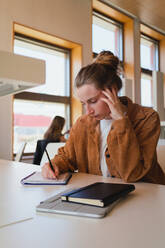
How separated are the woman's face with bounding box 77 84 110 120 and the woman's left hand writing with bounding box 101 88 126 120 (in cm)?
3

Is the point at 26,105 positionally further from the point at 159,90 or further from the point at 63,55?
the point at 159,90

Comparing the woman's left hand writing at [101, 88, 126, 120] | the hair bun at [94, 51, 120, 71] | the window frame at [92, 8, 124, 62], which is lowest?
the woman's left hand writing at [101, 88, 126, 120]

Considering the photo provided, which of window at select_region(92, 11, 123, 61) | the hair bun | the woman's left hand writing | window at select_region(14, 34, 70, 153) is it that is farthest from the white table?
window at select_region(92, 11, 123, 61)

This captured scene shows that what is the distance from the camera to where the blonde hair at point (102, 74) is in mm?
1161

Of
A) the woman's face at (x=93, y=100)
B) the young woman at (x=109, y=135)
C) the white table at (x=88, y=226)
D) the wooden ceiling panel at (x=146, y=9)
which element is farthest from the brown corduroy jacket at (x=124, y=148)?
the wooden ceiling panel at (x=146, y=9)

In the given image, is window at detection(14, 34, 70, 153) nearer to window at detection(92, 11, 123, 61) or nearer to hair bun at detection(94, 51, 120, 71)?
window at detection(92, 11, 123, 61)

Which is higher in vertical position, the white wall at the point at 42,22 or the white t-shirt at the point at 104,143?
the white wall at the point at 42,22

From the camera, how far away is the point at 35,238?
48 cm

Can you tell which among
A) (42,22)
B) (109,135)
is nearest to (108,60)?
(109,135)

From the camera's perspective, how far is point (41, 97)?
421 cm

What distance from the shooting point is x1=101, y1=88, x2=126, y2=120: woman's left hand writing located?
108 cm

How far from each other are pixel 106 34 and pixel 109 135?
487cm

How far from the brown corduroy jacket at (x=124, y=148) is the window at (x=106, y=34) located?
4091mm

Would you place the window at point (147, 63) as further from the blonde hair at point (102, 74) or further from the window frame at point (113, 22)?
the blonde hair at point (102, 74)
